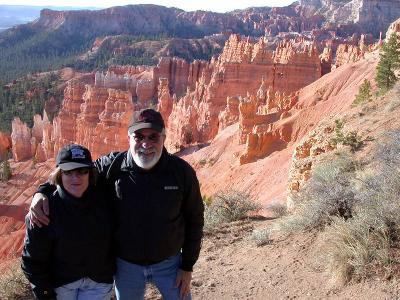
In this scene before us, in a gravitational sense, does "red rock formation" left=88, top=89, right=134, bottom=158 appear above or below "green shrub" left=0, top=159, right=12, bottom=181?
above

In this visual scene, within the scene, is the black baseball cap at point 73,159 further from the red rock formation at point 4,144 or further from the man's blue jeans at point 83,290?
the red rock formation at point 4,144

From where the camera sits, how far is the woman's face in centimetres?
337

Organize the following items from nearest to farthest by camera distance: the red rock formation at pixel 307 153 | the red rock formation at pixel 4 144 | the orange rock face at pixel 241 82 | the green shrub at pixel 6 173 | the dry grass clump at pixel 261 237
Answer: the dry grass clump at pixel 261 237 < the red rock formation at pixel 307 153 < the orange rock face at pixel 241 82 < the green shrub at pixel 6 173 < the red rock formation at pixel 4 144

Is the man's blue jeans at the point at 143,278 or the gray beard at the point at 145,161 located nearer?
the gray beard at the point at 145,161

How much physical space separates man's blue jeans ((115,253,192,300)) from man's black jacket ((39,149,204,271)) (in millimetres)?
64

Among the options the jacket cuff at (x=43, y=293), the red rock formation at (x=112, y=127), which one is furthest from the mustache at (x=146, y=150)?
the red rock formation at (x=112, y=127)

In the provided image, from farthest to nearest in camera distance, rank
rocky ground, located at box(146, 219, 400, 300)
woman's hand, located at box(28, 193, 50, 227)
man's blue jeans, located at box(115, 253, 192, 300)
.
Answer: rocky ground, located at box(146, 219, 400, 300), man's blue jeans, located at box(115, 253, 192, 300), woman's hand, located at box(28, 193, 50, 227)

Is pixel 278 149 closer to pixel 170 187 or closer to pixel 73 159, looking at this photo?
pixel 170 187

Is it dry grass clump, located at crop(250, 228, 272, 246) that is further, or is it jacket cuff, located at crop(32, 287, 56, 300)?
dry grass clump, located at crop(250, 228, 272, 246)

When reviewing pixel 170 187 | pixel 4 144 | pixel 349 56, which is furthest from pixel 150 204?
pixel 4 144

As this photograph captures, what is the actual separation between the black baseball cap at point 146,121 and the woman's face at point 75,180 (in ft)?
1.57

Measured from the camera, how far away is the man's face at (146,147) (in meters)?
3.48

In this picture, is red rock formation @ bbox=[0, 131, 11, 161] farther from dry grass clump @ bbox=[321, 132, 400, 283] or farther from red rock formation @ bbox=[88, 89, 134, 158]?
dry grass clump @ bbox=[321, 132, 400, 283]

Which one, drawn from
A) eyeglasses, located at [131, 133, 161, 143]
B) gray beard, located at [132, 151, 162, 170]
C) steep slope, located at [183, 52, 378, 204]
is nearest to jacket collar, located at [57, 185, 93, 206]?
gray beard, located at [132, 151, 162, 170]
